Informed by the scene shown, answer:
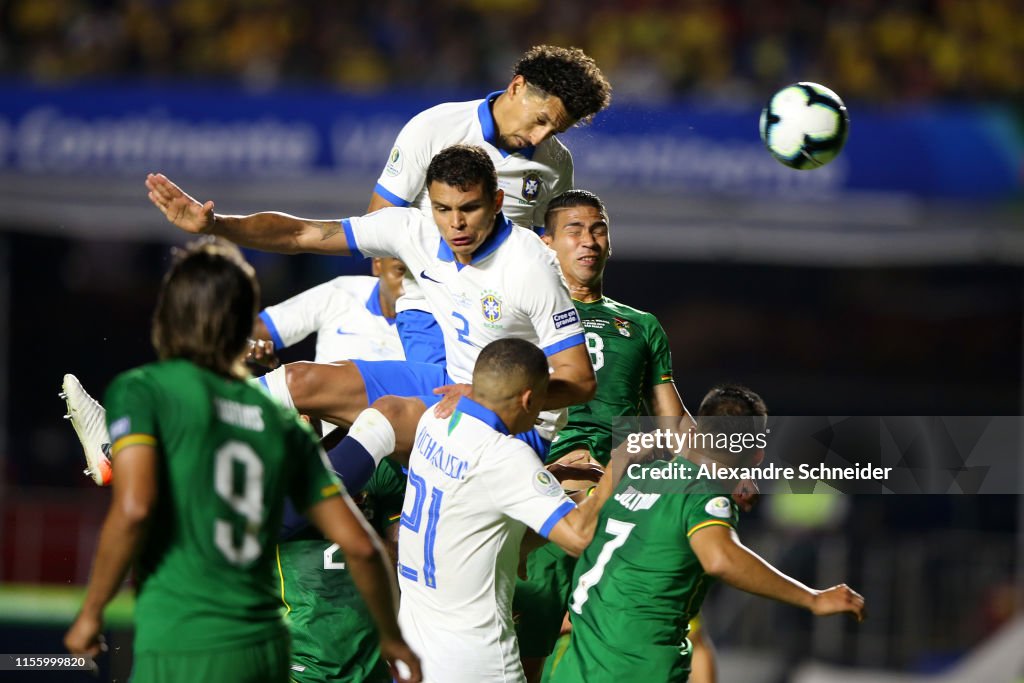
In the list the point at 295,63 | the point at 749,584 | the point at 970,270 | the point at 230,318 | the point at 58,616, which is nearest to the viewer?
the point at 230,318

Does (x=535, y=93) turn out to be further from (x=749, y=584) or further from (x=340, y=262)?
(x=340, y=262)

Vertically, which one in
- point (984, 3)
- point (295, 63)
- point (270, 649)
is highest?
point (984, 3)

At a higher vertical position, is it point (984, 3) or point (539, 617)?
point (984, 3)

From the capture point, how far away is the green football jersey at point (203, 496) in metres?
3.78

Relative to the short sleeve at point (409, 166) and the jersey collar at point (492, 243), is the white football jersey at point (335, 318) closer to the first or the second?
the short sleeve at point (409, 166)

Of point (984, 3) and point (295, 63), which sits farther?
point (984, 3)

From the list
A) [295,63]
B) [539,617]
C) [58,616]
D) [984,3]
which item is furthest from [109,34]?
[539,617]

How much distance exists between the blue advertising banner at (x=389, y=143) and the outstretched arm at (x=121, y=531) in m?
11.4

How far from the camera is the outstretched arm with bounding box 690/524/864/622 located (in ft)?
16.9

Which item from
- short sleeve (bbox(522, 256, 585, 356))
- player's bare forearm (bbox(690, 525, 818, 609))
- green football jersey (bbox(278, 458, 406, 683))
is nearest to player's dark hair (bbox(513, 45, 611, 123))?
short sleeve (bbox(522, 256, 585, 356))

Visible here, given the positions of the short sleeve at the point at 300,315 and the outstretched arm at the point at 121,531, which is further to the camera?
the short sleeve at the point at 300,315

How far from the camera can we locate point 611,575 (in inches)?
Result: 222

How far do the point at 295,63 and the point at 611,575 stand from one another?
39.3 feet

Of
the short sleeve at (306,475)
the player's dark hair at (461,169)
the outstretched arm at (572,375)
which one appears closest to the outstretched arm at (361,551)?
the short sleeve at (306,475)
